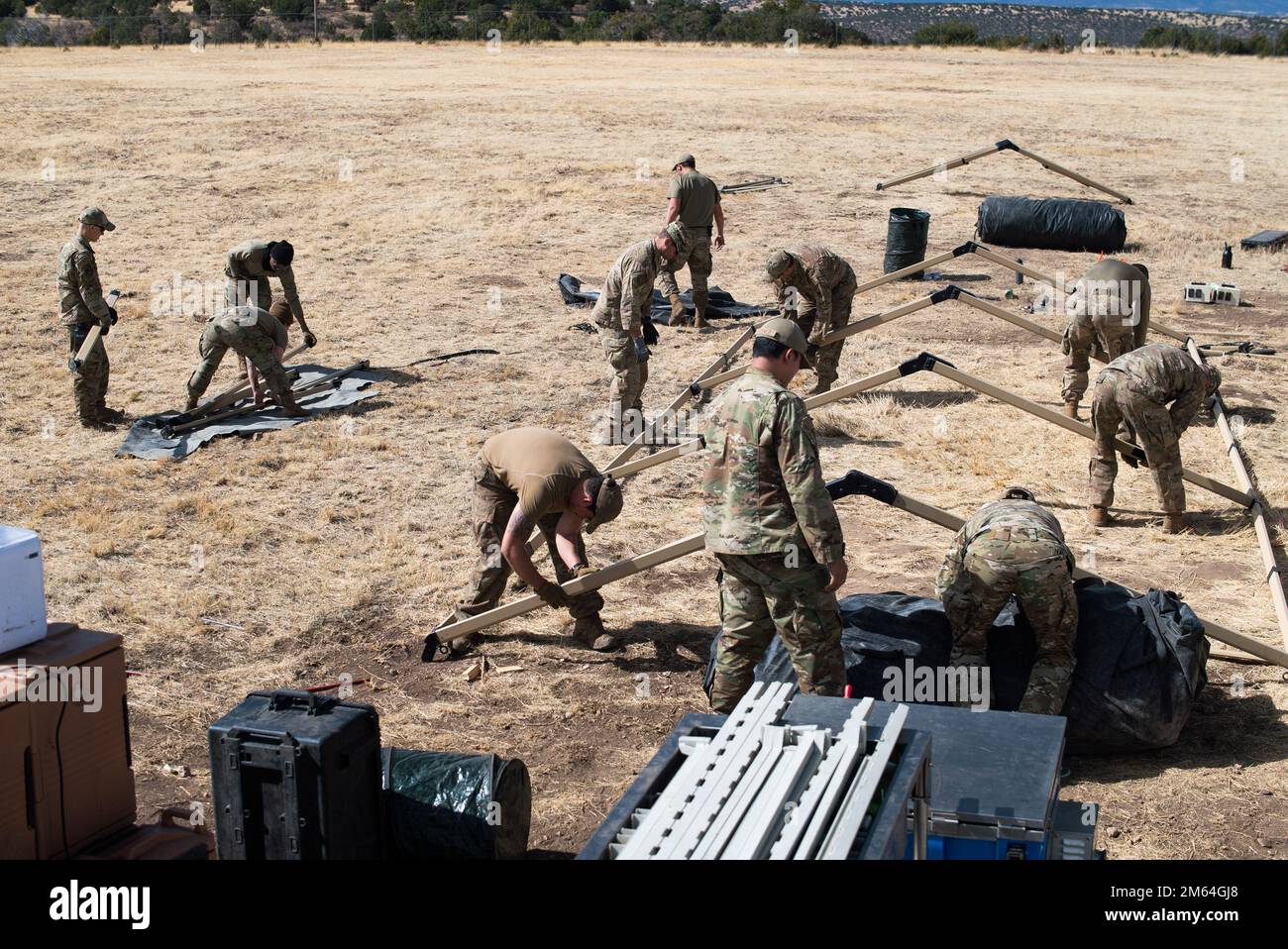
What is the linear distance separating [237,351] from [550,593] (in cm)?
558

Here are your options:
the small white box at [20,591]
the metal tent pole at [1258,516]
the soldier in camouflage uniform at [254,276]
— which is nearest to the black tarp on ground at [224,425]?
the soldier in camouflage uniform at [254,276]

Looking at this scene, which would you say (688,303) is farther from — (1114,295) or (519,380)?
(1114,295)

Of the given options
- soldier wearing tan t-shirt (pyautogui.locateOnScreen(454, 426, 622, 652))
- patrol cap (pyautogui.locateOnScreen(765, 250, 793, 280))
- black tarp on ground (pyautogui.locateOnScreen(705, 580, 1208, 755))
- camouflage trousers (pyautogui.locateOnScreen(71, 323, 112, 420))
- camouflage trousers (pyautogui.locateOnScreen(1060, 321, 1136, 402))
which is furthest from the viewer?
patrol cap (pyautogui.locateOnScreen(765, 250, 793, 280))

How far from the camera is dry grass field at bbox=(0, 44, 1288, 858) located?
7117mm

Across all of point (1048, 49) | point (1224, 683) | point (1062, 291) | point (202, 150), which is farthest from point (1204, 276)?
point (1048, 49)

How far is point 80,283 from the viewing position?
456 inches

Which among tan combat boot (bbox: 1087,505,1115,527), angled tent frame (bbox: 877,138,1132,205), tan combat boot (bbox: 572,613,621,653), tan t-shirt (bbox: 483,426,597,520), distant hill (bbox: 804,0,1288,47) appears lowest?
tan combat boot (bbox: 572,613,621,653)

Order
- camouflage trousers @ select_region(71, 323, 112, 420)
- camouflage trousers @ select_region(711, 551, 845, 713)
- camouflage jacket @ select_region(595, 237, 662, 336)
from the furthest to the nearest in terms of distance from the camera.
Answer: camouflage trousers @ select_region(71, 323, 112, 420)
camouflage jacket @ select_region(595, 237, 662, 336)
camouflage trousers @ select_region(711, 551, 845, 713)

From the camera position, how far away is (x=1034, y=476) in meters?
10.4

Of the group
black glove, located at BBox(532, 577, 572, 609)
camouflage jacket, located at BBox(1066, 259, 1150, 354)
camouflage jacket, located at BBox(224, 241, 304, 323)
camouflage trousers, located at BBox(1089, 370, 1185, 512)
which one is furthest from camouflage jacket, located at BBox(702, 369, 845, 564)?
camouflage jacket, located at BBox(224, 241, 304, 323)

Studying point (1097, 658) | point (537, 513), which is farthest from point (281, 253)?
point (1097, 658)

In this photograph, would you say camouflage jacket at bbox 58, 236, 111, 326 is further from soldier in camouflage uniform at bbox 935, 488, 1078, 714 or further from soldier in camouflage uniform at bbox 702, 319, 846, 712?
soldier in camouflage uniform at bbox 935, 488, 1078, 714

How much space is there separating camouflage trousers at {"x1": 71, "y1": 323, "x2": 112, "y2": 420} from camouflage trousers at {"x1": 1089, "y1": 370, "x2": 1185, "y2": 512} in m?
8.00

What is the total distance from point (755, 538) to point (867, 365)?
7.71m
